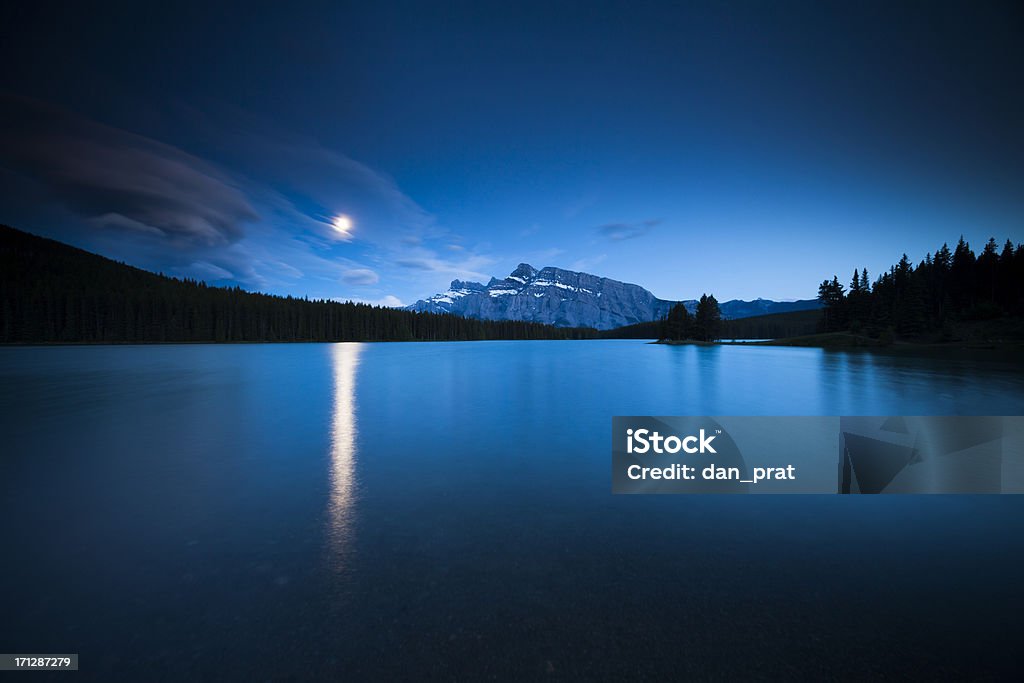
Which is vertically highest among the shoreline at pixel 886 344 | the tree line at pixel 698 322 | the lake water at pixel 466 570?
the tree line at pixel 698 322

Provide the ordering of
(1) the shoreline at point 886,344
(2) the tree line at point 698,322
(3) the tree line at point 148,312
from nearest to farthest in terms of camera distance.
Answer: (1) the shoreline at point 886,344 → (3) the tree line at point 148,312 → (2) the tree line at point 698,322

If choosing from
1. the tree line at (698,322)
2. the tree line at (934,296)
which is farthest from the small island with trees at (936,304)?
A: the tree line at (698,322)

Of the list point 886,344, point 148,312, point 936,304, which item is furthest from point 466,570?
point 148,312

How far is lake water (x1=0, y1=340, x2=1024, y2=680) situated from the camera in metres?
4.79

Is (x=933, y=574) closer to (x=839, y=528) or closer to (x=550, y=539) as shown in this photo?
(x=839, y=528)

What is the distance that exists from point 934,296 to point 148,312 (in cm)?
24448

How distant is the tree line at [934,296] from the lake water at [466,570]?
12017 centimetres

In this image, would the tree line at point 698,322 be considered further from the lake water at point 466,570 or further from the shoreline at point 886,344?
the lake water at point 466,570

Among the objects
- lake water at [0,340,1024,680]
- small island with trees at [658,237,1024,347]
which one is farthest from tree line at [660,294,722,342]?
lake water at [0,340,1024,680]

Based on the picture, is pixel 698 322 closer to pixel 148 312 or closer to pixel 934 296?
pixel 934 296

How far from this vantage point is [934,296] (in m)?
111

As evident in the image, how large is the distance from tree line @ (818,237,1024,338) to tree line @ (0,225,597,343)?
181 m

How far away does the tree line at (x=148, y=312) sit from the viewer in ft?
388

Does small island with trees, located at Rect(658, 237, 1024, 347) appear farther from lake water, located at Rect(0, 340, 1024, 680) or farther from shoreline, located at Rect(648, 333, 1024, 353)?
lake water, located at Rect(0, 340, 1024, 680)
